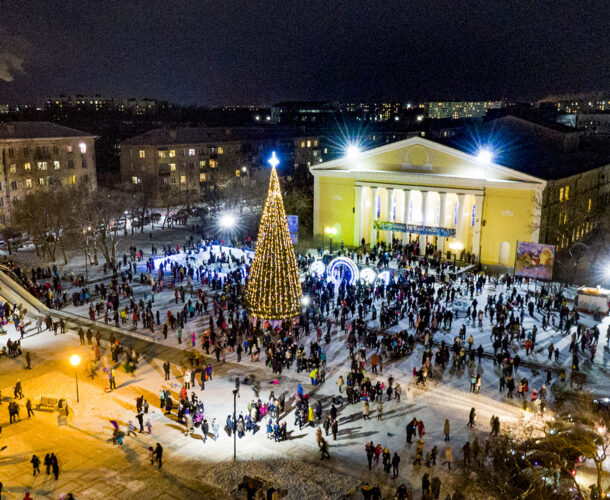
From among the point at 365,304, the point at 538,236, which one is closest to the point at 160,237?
the point at 365,304

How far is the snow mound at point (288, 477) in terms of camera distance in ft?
52.1

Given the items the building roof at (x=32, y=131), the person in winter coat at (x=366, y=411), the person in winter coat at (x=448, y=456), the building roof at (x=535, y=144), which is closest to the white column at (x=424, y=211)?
the building roof at (x=535, y=144)

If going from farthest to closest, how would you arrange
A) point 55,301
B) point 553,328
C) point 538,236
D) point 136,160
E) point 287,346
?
1. point 136,160
2. point 538,236
3. point 55,301
4. point 553,328
5. point 287,346

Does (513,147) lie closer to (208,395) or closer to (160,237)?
(160,237)

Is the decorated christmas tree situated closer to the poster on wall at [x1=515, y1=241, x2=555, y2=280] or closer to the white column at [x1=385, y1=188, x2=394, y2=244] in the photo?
the poster on wall at [x1=515, y1=241, x2=555, y2=280]

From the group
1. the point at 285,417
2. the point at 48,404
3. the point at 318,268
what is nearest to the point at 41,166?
the point at 318,268

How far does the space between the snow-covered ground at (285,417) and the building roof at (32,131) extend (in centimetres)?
3449

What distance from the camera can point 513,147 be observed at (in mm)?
55250

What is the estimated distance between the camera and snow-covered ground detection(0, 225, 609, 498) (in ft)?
54.7

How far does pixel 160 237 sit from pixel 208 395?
1291 inches

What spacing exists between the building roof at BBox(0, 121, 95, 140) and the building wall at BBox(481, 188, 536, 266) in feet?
143

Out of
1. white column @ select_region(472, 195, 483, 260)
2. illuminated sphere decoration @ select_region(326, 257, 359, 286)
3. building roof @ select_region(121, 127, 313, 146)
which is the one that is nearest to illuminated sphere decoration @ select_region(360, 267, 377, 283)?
illuminated sphere decoration @ select_region(326, 257, 359, 286)

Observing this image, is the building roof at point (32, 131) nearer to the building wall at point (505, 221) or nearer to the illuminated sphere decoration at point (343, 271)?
the illuminated sphere decoration at point (343, 271)

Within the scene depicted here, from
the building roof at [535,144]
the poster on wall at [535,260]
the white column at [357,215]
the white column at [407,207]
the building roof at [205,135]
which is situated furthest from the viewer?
the building roof at [205,135]
